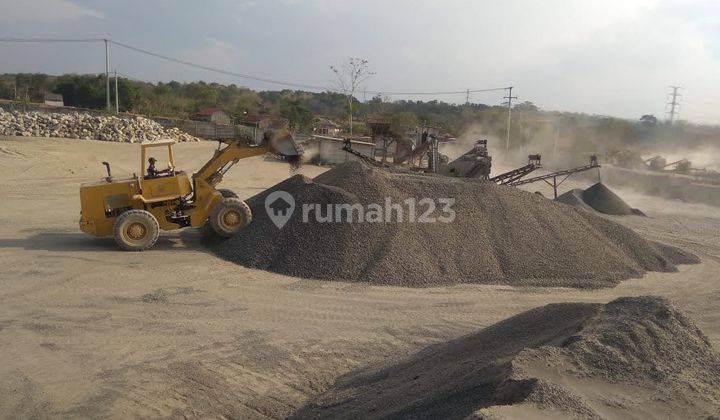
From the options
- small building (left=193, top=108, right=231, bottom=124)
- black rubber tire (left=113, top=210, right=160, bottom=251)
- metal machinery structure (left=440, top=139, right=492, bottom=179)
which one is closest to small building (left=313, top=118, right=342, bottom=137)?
small building (left=193, top=108, right=231, bottom=124)

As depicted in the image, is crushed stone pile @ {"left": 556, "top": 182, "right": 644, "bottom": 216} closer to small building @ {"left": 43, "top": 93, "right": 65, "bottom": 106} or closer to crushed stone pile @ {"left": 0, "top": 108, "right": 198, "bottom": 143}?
crushed stone pile @ {"left": 0, "top": 108, "right": 198, "bottom": 143}

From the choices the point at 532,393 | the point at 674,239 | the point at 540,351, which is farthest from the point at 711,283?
the point at 532,393

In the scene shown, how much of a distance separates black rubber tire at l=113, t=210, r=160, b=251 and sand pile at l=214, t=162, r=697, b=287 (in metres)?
1.27

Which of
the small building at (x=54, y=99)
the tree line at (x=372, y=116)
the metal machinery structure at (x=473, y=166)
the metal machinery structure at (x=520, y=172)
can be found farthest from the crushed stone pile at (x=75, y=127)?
the metal machinery structure at (x=520, y=172)

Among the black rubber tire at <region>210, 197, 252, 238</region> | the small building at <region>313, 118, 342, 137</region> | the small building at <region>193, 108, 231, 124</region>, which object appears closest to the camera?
the black rubber tire at <region>210, 197, 252, 238</region>

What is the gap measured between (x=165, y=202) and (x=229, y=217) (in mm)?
1262

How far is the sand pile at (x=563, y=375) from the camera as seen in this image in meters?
4.13

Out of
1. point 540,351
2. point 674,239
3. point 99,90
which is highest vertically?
point 99,90

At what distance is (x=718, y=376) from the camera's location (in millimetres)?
5055

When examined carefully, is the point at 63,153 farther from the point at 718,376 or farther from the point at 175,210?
the point at 718,376

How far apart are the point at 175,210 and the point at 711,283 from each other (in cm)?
1064

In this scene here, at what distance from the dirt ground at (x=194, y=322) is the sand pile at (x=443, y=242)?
15.4 inches

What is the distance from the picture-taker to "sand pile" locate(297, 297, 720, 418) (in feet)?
13.5

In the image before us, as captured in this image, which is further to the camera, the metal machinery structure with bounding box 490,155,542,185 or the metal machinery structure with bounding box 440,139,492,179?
the metal machinery structure with bounding box 440,139,492,179
